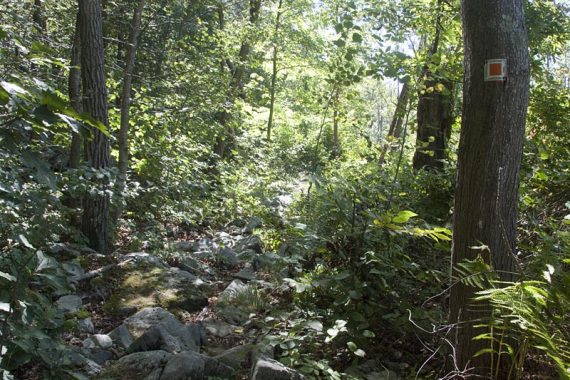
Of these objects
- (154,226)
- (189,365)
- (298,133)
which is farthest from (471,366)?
(298,133)

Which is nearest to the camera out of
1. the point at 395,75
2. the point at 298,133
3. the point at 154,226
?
the point at 395,75

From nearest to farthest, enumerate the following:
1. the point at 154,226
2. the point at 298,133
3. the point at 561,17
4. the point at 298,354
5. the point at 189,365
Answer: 1. the point at 298,354
2. the point at 189,365
3. the point at 561,17
4. the point at 154,226
5. the point at 298,133

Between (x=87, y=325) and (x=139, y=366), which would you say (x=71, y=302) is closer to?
(x=87, y=325)

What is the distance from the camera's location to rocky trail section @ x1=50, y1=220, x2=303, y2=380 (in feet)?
12.9

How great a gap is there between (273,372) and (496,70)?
246 centimetres

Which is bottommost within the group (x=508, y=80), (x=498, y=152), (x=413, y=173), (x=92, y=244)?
(x=92, y=244)

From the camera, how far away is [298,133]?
76.0 feet

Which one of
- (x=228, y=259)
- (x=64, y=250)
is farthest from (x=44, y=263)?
(x=228, y=259)

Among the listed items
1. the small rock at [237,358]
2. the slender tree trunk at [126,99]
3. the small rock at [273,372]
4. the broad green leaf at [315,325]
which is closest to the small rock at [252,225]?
the slender tree trunk at [126,99]

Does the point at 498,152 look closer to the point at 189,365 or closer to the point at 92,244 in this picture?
the point at 189,365

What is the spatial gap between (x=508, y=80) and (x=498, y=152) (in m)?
0.46

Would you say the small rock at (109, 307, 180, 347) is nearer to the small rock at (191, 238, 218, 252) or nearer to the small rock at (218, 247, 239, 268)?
the small rock at (218, 247, 239, 268)

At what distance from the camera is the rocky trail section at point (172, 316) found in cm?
394

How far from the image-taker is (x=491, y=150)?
124 inches
